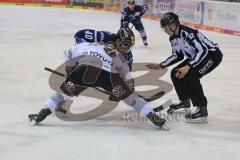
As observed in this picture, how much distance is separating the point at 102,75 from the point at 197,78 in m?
0.99

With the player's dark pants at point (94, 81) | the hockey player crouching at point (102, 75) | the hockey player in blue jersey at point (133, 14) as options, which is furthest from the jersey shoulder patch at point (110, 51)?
the hockey player in blue jersey at point (133, 14)

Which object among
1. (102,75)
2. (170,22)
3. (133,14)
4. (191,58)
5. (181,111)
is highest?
(170,22)

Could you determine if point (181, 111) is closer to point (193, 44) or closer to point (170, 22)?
point (193, 44)

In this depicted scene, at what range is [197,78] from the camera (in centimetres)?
538

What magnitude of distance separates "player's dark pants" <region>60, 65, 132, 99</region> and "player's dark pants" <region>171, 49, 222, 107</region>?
0.66m

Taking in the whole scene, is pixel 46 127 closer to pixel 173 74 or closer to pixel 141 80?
pixel 173 74

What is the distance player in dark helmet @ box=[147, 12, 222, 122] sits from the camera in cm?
516

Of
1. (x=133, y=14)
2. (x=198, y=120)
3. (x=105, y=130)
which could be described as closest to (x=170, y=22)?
(x=198, y=120)

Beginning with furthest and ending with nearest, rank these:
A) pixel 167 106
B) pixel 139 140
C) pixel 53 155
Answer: pixel 167 106
pixel 139 140
pixel 53 155

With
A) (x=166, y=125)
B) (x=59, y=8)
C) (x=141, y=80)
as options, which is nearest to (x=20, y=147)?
(x=166, y=125)

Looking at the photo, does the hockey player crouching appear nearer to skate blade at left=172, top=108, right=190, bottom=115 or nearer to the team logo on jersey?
the team logo on jersey

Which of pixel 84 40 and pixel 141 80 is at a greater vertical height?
pixel 84 40

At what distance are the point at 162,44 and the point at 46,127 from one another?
8.12m

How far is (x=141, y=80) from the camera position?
7.57 metres
